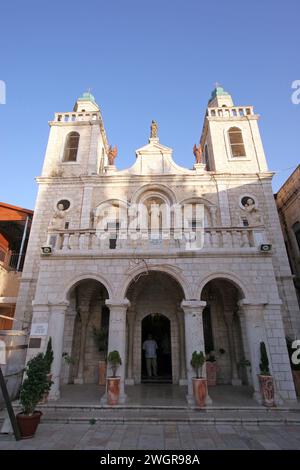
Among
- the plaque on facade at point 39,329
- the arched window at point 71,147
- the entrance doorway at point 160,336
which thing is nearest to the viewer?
the plaque on facade at point 39,329

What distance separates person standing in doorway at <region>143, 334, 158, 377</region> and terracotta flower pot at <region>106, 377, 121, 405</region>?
12.0 ft

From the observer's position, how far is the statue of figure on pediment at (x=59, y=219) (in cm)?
1190

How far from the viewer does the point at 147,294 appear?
40.8 feet

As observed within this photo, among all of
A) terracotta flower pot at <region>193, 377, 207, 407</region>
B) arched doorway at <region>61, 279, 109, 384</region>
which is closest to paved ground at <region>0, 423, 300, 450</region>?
terracotta flower pot at <region>193, 377, 207, 407</region>

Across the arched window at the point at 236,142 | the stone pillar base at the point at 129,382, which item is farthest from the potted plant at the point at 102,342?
the arched window at the point at 236,142

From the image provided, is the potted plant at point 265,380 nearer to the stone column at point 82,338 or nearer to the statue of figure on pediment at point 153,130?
the stone column at point 82,338

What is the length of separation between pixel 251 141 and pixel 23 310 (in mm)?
17501

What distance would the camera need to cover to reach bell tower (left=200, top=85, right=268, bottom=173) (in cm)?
1600

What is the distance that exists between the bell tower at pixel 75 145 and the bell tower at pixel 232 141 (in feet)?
26.7

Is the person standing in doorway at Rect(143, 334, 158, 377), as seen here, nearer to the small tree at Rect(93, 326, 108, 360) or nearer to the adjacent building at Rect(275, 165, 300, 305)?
the small tree at Rect(93, 326, 108, 360)

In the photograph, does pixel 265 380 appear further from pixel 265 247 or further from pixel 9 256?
pixel 9 256

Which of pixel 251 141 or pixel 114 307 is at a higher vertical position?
pixel 251 141
